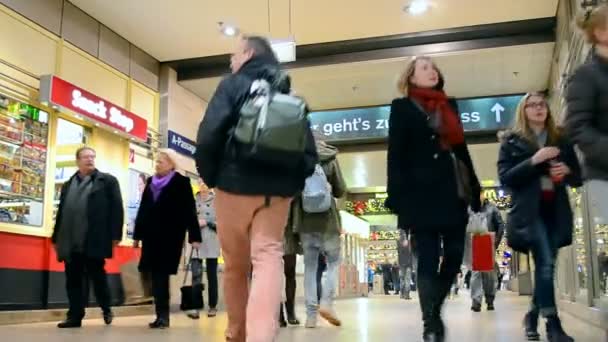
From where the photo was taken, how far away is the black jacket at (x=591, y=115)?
6.71ft

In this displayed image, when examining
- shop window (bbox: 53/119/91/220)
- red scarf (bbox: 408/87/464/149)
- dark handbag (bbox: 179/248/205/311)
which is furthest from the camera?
shop window (bbox: 53/119/91/220)

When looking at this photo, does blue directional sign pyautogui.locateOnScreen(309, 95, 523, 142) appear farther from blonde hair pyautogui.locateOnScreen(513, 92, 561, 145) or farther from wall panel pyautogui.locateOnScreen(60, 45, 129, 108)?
blonde hair pyautogui.locateOnScreen(513, 92, 561, 145)

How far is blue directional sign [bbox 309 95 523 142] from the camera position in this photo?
11.0 metres

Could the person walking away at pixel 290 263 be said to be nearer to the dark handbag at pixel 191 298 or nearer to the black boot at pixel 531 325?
the dark handbag at pixel 191 298

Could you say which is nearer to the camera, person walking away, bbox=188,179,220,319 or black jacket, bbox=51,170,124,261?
black jacket, bbox=51,170,124,261

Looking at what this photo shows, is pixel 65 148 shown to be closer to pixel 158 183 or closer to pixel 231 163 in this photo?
pixel 158 183

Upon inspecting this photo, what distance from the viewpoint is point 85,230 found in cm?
528

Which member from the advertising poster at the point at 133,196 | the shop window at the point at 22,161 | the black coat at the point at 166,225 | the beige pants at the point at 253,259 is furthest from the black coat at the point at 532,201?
the advertising poster at the point at 133,196

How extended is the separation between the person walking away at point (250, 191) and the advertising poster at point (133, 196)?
267 inches

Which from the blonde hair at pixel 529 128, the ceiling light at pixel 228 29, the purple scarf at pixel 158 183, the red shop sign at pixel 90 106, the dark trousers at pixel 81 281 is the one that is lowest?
the dark trousers at pixel 81 281

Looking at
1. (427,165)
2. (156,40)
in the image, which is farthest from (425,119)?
(156,40)

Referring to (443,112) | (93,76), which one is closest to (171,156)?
(443,112)

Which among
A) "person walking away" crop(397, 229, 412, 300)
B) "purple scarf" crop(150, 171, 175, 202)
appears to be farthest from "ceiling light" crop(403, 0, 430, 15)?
"person walking away" crop(397, 229, 412, 300)

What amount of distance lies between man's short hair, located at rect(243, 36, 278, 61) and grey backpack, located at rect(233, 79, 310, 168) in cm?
35
